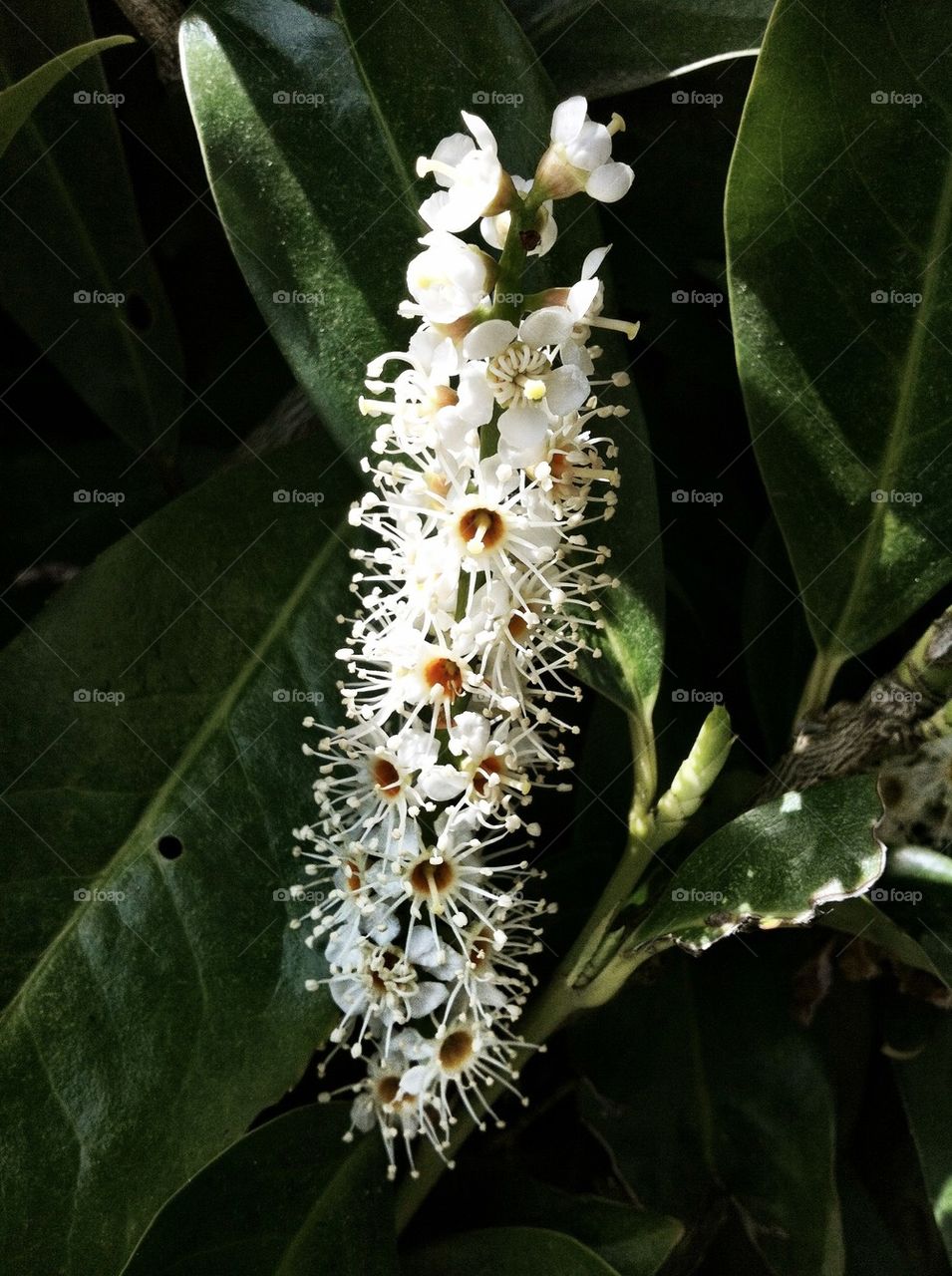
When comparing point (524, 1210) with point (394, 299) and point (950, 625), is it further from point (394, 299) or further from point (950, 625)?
point (394, 299)

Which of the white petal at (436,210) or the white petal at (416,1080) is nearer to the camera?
the white petal at (436,210)

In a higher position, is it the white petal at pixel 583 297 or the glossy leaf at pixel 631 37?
the glossy leaf at pixel 631 37

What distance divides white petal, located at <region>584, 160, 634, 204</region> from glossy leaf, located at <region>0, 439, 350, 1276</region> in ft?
1.48

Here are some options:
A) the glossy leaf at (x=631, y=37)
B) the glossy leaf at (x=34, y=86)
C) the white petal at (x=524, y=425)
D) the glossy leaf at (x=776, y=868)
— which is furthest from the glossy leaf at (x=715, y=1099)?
the glossy leaf at (x=34, y=86)

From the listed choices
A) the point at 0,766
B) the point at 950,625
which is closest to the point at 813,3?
the point at 950,625

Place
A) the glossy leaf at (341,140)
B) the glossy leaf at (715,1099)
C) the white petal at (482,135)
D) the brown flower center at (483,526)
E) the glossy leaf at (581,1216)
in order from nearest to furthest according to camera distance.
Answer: the white petal at (482,135), the brown flower center at (483,526), the glossy leaf at (341,140), the glossy leaf at (581,1216), the glossy leaf at (715,1099)

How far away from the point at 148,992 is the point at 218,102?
746 millimetres

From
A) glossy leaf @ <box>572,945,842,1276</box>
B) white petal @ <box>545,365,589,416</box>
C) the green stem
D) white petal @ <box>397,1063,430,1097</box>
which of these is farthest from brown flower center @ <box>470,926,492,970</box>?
white petal @ <box>545,365,589,416</box>

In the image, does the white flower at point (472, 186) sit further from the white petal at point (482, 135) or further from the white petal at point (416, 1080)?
the white petal at point (416, 1080)

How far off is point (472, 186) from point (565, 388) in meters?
0.15

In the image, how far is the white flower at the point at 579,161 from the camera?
0.79 metres

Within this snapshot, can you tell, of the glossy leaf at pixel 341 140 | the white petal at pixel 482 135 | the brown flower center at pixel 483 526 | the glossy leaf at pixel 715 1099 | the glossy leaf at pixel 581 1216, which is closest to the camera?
the white petal at pixel 482 135

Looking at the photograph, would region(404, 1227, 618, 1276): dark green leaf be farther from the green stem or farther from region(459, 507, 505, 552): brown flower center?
region(459, 507, 505, 552): brown flower center

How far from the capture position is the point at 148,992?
103cm
